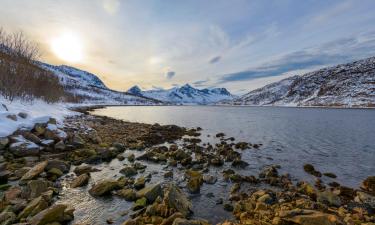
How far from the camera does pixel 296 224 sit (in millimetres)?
7676

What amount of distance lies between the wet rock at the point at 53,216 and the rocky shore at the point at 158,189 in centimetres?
3

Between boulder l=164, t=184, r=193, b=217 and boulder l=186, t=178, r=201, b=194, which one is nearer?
boulder l=164, t=184, r=193, b=217

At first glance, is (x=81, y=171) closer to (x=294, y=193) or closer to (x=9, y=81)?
(x=294, y=193)

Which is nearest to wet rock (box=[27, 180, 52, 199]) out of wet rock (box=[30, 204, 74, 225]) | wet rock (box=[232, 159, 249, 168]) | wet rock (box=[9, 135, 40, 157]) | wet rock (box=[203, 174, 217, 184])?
wet rock (box=[30, 204, 74, 225])

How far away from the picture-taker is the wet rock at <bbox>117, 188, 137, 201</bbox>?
1097cm

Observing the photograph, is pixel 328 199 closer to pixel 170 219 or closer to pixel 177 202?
pixel 177 202

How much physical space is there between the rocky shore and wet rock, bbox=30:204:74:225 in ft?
0.11

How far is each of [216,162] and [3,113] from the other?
1951 cm

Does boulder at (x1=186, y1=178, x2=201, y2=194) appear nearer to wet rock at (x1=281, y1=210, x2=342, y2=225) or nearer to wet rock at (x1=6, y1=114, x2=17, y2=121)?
wet rock at (x1=281, y1=210, x2=342, y2=225)

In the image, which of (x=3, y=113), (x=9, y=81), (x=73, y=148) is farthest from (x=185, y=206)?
(x=9, y=81)

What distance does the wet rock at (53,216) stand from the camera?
788cm

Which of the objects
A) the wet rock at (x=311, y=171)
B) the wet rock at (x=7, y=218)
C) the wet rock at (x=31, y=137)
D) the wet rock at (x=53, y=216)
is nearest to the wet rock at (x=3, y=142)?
the wet rock at (x=31, y=137)

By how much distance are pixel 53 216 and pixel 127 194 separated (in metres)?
3.54

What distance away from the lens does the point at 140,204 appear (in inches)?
399
